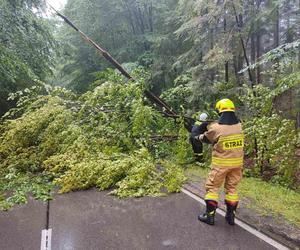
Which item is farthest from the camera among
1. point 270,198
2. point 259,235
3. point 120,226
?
point 270,198

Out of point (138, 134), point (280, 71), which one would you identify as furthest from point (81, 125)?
point (280, 71)

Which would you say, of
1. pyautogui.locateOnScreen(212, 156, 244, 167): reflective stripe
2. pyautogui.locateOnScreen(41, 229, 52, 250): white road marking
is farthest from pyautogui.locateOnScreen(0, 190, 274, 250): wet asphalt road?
pyautogui.locateOnScreen(212, 156, 244, 167): reflective stripe

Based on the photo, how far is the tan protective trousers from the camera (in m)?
4.57

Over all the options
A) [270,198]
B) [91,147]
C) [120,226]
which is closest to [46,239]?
[120,226]

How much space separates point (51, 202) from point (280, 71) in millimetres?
5731

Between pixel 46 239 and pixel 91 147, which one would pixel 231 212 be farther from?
pixel 91 147

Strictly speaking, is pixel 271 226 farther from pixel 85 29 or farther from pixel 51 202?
pixel 85 29

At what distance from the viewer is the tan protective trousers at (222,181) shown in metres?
4.57

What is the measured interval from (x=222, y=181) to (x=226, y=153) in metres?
0.44

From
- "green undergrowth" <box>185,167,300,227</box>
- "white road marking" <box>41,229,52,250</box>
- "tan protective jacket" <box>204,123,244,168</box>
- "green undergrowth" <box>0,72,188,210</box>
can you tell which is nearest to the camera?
"white road marking" <box>41,229,52,250</box>

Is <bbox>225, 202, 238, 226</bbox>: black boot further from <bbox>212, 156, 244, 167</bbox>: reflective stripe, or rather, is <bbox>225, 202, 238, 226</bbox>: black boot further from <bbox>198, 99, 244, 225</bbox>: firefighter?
<bbox>212, 156, 244, 167</bbox>: reflective stripe

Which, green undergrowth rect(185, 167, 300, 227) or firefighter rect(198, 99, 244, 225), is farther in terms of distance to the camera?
green undergrowth rect(185, 167, 300, 227)

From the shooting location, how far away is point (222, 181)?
4.64 m

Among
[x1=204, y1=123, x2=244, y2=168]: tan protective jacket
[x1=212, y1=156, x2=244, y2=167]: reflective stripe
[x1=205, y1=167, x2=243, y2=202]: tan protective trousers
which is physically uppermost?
[x1=204, y1=123, x2=244, y2=168]: tan protective jacket
